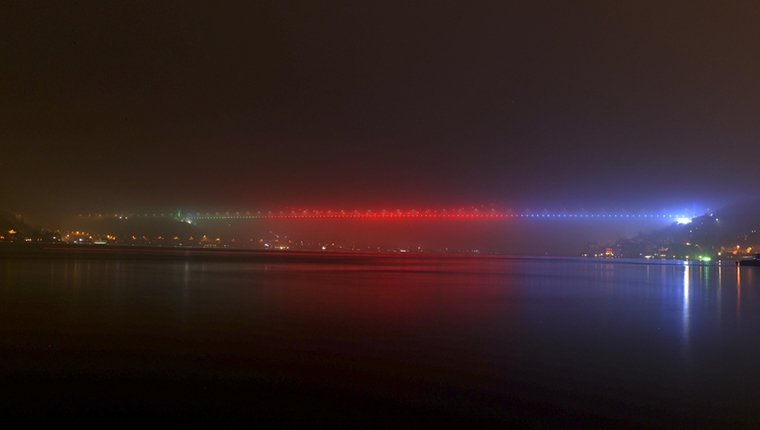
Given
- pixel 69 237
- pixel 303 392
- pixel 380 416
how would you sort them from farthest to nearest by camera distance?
pixel 69 237 → pixel 303 392 → pixel 380 416

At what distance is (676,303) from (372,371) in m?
11.5

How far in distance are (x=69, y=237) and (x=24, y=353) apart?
4189 inches

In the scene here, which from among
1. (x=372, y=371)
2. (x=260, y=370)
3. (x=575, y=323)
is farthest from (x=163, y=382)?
(x=575, y=323)

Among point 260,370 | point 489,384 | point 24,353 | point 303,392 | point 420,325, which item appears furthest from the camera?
point 420,325

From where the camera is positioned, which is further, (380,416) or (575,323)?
(575,323)

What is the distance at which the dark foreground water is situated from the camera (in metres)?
5.21

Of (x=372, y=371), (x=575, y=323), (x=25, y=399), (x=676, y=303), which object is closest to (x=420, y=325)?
(x=575, y=323)

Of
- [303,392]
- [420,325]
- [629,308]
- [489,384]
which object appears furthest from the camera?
[629,308]

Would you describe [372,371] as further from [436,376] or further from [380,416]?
[380,416]

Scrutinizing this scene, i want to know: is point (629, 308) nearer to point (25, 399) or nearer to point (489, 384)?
point (489, 384)

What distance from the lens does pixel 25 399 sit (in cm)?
532

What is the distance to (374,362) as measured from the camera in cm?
719

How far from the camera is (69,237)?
103688 millimetres

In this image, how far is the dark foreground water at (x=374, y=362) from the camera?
5.21m
